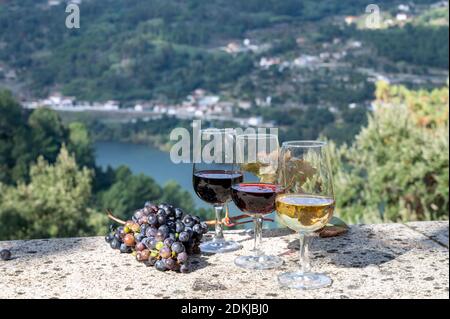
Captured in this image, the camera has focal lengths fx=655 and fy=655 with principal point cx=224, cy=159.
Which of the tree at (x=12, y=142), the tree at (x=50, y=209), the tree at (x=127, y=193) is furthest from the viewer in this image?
the tree at (x=127, y=193)

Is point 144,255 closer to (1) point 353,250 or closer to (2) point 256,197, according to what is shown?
(2) point 256,197

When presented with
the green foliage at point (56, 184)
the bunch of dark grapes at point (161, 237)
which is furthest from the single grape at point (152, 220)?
the green foliage at point (56, 184)

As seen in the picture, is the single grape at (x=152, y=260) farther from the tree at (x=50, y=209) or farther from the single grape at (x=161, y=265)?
the tree at (x=50, y=209)

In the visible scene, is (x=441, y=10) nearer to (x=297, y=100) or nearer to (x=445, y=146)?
(x=297, y=100)

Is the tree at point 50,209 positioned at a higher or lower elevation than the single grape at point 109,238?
lower

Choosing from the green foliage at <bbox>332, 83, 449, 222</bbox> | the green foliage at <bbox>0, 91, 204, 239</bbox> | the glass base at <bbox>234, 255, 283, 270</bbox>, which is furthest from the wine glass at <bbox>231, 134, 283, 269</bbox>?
the green foliage at <bbox>0, 91, 204, 239</bbox>

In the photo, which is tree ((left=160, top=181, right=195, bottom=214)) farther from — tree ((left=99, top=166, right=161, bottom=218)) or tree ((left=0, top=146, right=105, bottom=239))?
tree ((left=0, top=146, right=105, bottom=239))

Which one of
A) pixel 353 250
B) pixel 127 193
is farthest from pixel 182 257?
pixel 127 193
